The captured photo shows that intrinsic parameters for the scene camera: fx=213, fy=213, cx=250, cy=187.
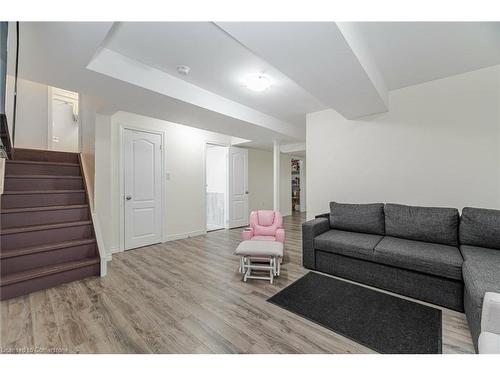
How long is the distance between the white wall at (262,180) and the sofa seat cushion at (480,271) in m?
4.84

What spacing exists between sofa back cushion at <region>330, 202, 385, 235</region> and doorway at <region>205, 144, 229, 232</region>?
3.19 meters

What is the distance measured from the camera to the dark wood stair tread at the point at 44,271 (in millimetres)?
2166

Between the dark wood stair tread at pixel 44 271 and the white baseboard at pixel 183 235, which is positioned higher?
the dark wood stair tread at pixel 44 271

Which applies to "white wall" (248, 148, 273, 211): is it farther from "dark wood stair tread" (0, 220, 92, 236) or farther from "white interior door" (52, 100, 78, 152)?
"white interior door" (52, 100, 78, 152)

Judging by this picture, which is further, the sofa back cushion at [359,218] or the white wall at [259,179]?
the white wall at [259,179]

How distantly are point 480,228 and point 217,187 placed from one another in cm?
504

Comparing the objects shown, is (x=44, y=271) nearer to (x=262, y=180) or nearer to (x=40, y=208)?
(x=40, y=208)

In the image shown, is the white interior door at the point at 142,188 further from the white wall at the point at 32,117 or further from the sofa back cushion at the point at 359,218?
the sofa back cushion at the point at 359,218

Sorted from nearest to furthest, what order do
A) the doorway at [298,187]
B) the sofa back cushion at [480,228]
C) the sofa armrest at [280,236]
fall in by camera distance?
the sofa back cushion at [480,228]
the sofa armrest at [280,236]
the doorway at [298,187]

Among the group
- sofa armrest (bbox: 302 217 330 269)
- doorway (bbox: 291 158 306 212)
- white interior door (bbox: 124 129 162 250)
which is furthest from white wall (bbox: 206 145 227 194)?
doorway (bbox: 291 158 306 212)

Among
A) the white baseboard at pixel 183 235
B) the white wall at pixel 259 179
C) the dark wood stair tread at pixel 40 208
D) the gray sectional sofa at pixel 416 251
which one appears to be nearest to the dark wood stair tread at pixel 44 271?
the dark wood stair tread at pixel 40 208

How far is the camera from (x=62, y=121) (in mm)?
4789

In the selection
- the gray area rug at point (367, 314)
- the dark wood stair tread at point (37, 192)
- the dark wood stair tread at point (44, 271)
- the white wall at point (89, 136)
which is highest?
the white wall at point (89, 136)

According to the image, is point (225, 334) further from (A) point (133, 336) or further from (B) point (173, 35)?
(B) point (173, 35)
